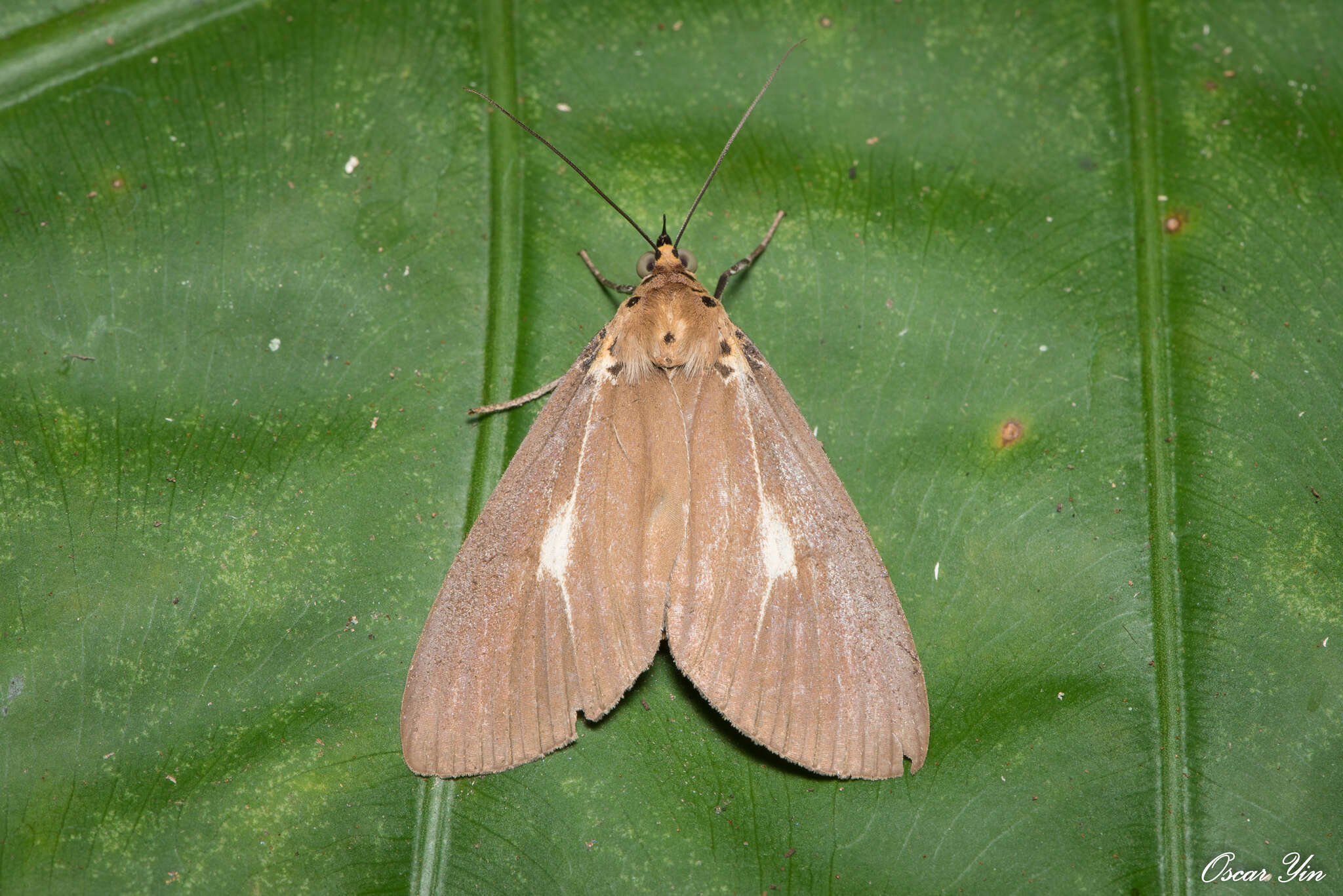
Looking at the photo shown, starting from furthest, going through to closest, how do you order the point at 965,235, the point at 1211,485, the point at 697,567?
the point at 965,235
the point at 1211,485
the point at 697,567

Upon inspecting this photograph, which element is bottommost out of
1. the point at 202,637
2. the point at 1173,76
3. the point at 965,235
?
the point at 202,637

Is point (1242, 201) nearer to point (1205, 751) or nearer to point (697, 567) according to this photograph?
point (1205, 751)

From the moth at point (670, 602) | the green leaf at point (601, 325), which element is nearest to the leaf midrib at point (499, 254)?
the green leaf at point (601, 325)

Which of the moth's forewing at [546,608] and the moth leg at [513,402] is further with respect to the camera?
the moth leg at [513,402]

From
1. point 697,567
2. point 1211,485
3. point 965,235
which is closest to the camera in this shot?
point 697,567

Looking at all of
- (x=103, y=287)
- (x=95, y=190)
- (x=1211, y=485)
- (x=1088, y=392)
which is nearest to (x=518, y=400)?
(x=103, y=287)

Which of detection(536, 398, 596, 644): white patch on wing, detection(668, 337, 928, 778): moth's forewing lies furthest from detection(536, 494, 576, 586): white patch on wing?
detection(668, 337, 928, 778): moth's forewing

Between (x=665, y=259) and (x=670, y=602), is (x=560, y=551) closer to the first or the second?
(x=670, y=602)
